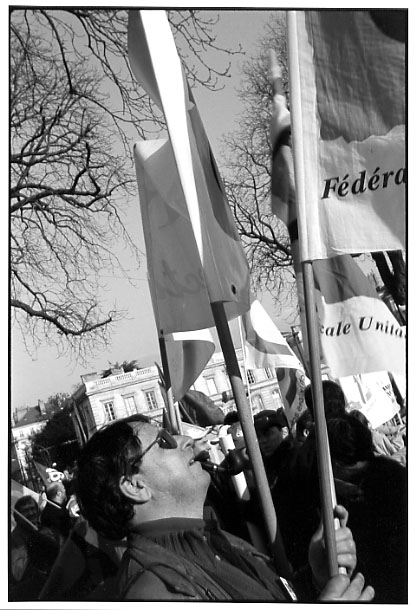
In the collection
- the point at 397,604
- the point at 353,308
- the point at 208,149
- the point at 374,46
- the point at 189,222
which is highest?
the point at 374,46

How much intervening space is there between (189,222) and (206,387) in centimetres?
99

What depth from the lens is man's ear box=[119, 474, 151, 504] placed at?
3.37 meters

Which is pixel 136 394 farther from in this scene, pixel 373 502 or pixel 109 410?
pixel 373 502

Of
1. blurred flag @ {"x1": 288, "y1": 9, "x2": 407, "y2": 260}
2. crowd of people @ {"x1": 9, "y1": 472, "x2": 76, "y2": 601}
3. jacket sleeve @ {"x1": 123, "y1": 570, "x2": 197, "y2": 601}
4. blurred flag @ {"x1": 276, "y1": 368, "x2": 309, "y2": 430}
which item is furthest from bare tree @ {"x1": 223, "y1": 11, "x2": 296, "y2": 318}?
jacket sleeve @ {"x1": 123, "y1": 570, "x2": 197, "y2": 601}

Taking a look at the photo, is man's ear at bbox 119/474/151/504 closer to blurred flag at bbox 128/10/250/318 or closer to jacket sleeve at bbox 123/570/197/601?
jacket sleeve at bbox 123/570/197/601

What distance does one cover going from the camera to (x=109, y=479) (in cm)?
338

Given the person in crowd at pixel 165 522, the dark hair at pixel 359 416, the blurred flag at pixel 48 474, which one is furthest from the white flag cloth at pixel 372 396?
the blurred flag at pixel 48 474

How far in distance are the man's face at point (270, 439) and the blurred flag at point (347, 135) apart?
1.23m

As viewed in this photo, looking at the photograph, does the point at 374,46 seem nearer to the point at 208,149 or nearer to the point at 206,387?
the point at 208,149

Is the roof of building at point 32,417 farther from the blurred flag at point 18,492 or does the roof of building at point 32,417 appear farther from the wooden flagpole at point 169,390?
the wooden flagpole at point 169,390

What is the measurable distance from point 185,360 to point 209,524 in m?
A: 1.13

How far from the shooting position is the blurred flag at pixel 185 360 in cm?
456

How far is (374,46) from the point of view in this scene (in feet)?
12.9

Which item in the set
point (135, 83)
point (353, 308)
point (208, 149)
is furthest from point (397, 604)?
point (135, 83)
